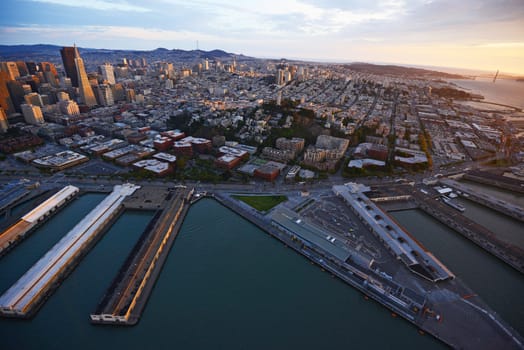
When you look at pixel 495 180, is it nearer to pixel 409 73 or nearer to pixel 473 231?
pixel 473 231

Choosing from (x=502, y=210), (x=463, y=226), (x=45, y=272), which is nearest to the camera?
(x=45, y=272)

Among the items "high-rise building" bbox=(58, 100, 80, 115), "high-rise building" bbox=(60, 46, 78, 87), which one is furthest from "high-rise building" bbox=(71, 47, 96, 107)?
"high-rise building" bbox=(60, 46, 78, 87)

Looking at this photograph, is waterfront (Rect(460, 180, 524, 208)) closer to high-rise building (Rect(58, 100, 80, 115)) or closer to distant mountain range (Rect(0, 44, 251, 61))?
high-rise building (Rect(58, 100, 80, 115))

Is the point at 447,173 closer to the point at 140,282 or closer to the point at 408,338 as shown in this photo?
the point at 408,338

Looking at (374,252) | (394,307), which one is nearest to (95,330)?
(394,307)

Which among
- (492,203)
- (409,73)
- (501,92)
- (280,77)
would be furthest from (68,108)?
(409,73)

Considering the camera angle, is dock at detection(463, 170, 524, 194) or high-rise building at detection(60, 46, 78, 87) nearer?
dock at detection(463, 170, 524, 194)
